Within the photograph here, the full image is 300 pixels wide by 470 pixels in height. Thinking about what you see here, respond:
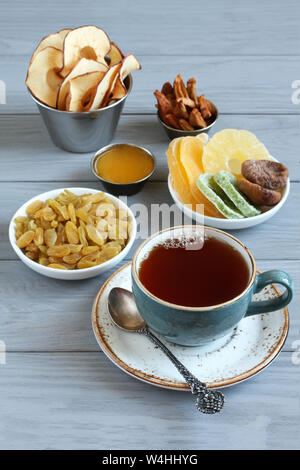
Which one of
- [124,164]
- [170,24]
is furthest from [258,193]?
[170,24]

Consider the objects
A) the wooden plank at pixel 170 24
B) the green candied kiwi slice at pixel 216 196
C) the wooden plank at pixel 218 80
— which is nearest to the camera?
the green candied kiwi slice at pixel 216 196

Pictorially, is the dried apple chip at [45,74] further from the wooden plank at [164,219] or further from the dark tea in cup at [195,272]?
the dark tea in cup at [195,272]

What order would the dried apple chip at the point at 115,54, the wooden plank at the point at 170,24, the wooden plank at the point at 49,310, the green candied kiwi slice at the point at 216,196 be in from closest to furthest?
the wooden plank at the point at 49,310, the green candied kiwi slice at the point at 216,196, the dried apple chip at the point at 115,54, the wooden plank at the point at 170,24

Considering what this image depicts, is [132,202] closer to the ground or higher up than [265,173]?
closer to the ground

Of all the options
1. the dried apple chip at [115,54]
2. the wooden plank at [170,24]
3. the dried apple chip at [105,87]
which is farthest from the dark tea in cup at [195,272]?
the wooden plank at [170,24]

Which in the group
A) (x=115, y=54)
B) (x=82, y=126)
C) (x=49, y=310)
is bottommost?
(x=49, y=310)

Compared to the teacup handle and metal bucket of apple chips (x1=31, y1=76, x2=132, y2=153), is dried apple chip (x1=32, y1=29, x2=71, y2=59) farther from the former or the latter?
the teacup handle

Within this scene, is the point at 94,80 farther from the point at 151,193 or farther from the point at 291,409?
the point at 291,409

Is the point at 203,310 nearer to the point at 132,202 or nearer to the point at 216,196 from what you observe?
the point at 216,196
